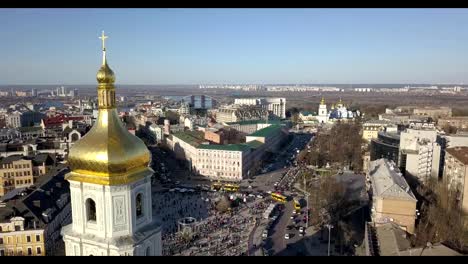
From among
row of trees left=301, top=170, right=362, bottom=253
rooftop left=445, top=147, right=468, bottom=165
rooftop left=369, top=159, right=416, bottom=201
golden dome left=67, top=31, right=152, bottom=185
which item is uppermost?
golden dome left=67, top=31, right=152, bottom=185

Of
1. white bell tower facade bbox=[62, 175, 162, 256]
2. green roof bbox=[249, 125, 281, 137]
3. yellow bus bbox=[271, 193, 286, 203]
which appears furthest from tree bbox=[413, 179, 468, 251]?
green roof bbox=[249, 125, 281, 137]

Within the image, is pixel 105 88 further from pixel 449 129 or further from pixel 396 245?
pixel 449 129

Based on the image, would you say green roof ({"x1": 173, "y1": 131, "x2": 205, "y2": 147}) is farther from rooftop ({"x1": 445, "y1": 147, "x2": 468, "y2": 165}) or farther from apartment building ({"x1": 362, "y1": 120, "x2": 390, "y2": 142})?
rooftop ({"x1": 445, "y1": 147, "x2": 468, "y2": 165})

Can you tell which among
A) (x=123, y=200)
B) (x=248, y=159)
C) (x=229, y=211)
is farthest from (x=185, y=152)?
(x=123, y=200)

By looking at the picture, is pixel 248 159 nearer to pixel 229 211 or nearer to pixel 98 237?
pixel 229 211

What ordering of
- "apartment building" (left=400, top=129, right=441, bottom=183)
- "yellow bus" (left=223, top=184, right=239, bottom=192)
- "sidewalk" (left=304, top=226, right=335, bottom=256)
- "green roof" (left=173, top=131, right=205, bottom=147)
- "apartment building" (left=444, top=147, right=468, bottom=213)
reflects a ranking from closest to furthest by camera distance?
1. "sidewalk" (left=304, top=226, right=335, bottom=256)
2. "apartment building" (left=444, top=147, right=468, bottom=213)
3. "apartment building" (left=400, top=129, right=441, bottom=183)
4. "yellow bus" (left=223, top=184, right=239, bottom=192)
5. "green roof" (left=173, top=131, right=205, bottom=147)

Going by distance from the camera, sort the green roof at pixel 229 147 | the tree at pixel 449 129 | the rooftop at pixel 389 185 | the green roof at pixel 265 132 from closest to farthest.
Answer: the rooftop at pixel 389 185, the green roof at pixel 229 147, the green roof at pixel 265 132, the tree at pixel 449 129

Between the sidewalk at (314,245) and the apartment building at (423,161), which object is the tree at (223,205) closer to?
the sidewalk at (314,245)

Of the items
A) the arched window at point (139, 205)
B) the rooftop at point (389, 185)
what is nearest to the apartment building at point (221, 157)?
the rooftop at point (389, 185)
